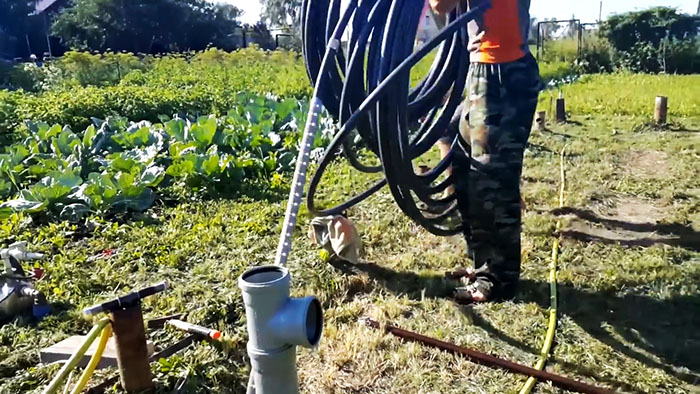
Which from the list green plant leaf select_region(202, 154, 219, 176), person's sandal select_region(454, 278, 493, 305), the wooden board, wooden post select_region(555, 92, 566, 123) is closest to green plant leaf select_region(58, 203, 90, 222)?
green plant leaf select_region(202, 154, 219, 176)

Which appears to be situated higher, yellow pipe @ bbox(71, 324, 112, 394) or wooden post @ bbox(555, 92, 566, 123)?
wooden post @ bbox(555, 92, 566, 123)

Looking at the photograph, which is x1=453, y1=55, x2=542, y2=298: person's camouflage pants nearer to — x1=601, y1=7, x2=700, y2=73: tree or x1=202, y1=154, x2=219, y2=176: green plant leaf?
x1=202, y1=154, x2=219, y2=176: green plant leaf

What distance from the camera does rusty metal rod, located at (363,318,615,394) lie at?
7.06 feet

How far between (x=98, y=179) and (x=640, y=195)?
4013mm

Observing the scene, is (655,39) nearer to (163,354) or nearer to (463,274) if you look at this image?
(463,274)

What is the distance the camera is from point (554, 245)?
3.50 meters

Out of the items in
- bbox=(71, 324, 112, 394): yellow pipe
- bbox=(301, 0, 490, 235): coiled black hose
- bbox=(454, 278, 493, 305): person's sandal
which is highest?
bbox=(301, 0, 490, 235): coiled black hose

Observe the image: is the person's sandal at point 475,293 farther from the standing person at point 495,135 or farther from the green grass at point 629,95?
the green grass at point 629,95

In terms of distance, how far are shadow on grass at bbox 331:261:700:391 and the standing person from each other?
0.63 feet

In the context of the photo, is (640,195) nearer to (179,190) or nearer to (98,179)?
(179,190)

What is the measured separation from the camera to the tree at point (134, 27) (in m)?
28.7

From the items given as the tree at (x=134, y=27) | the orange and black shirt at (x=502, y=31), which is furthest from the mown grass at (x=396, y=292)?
the tree at (x=134, y=27)

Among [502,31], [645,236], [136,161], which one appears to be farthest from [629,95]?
[502,31]

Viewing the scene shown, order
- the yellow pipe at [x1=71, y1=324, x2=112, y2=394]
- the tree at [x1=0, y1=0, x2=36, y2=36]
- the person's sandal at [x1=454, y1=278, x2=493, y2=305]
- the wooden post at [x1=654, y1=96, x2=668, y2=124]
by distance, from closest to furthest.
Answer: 1. the yellow pipe at [x1=71, y1=324, x2=112, y2=394]
2. the person's sandal at [x1=454, y1=278, x2=493, y2=305]
3. the wooden post at [x1=654, y1=96, x2=668, y2=124]
4. the tree at [x1=0, y1=0, x2=36, y2=36]
